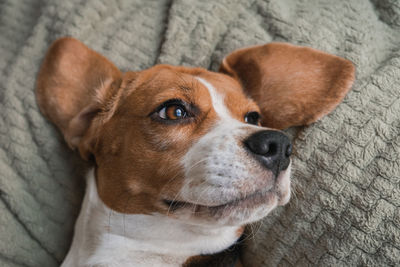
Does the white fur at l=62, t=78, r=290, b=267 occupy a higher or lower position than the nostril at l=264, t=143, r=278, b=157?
lower

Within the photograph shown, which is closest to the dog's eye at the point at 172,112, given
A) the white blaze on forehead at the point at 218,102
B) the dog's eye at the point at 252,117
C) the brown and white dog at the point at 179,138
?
the brown and white dog at the point at 179,138

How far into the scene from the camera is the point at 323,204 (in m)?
1.44

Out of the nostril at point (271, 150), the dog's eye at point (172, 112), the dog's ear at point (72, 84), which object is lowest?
the dog's ear at point (72, 84)

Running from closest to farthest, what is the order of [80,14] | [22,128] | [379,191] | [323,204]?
[379,191] → [323,204] → [22,128] → [80,14]

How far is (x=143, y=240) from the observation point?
146 centimetres

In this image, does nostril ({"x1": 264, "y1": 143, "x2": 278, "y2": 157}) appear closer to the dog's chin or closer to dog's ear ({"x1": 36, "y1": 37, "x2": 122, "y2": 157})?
the dog's chin

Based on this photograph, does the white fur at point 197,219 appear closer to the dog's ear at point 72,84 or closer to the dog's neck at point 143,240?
the dog's neck at point 143,240

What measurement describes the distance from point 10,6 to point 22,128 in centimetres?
94

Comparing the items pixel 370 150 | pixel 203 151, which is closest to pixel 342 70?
pixel 370 150

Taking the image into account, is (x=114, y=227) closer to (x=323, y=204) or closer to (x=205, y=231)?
(x=205, y=231)

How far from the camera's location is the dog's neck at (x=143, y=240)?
143 cm

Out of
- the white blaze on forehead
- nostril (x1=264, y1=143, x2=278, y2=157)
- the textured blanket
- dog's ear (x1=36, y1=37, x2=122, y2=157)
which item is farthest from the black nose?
dog's ear (x1=36, y1=37, x2=122, y2=157)

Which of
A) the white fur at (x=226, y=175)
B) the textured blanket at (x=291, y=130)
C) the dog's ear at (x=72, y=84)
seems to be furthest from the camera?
the dog's ear at (x=72, y=84)

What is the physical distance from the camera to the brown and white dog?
44.8 inches
